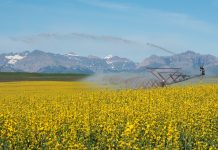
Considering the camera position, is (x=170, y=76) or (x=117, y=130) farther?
(x=170, y=76)

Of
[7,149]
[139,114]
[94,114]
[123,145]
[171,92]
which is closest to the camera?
[123,145]

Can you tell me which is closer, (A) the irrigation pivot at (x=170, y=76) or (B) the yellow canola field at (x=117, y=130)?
(B) the yellow canola field at (x=117, y=130)

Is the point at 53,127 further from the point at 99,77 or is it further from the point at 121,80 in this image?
the point at 99,77

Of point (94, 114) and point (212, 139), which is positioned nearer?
point (212, 139)

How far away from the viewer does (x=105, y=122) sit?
14.3 meters

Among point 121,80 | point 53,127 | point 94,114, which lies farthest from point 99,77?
point 53,127

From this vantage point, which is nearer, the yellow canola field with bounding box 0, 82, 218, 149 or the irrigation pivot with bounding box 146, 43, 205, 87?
the yellow canola field with bounding box 0, 82, 218, 149

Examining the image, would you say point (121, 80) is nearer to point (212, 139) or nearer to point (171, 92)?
point (171, 92)

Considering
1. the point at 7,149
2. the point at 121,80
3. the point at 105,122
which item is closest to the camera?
the point at 7,149

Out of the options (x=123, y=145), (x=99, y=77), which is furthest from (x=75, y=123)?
(x=99, y=77)

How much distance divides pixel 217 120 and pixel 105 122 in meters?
4.07

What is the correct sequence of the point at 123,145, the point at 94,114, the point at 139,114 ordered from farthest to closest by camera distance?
the point at 94,114 < the point at 139,114 < the point at 123,145

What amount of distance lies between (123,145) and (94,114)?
6047 millimetres

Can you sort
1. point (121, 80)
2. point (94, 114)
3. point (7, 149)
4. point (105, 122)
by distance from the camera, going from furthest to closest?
point (121, 80), point (94, 114), point (105, 122), point (7, 149)
